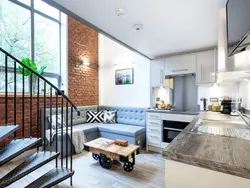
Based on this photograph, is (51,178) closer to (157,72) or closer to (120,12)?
(120,12)

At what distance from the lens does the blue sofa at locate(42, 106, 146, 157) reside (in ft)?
11.4

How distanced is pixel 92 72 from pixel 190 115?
3290 millimetres

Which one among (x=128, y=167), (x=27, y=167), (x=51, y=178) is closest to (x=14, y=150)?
(x=27, y=167)

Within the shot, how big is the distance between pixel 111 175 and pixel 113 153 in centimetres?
35

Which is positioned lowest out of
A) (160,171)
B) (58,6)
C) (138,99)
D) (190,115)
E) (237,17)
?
(160,171)

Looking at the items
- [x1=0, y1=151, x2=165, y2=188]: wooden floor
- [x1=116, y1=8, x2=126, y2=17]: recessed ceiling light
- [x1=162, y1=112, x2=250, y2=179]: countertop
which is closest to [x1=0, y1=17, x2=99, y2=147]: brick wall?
[x1=0, y1=151, x2=165, y2=188]: wooden floor

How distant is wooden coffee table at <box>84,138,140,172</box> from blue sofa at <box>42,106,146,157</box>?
76 centimetres

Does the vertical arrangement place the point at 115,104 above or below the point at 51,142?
above

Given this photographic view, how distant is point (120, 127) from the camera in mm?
3848

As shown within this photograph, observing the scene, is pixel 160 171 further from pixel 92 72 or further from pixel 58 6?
pixel 92 72

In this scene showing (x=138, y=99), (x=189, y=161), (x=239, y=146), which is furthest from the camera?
(x=138, y=99)

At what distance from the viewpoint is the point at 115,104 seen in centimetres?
478

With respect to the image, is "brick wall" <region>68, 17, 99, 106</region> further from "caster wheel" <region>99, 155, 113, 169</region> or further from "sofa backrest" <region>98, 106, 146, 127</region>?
"caster wheel" <region>99, 155, 113, 169</region>

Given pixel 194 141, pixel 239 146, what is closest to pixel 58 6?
pixel 194 141
